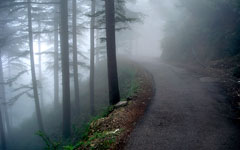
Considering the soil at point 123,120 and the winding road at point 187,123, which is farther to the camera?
the soil at point 123,120

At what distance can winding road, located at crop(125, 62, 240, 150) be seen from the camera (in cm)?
423

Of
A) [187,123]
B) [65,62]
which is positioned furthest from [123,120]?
[65,62]

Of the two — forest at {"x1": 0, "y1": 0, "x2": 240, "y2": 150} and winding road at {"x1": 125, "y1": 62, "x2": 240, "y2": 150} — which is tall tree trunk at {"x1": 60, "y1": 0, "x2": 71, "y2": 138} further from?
winding road at {"x1": 125, "y1": 62, "x2": 240, "y2": 150}

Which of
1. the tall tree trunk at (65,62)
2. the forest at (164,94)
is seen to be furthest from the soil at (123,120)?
the tall tree trunk at (65,62)

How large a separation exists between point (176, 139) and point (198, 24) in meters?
15.7

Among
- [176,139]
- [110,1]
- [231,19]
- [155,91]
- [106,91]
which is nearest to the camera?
[176,139]

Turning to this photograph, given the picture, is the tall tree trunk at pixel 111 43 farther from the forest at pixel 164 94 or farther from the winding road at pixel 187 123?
the winding road at pixel 187 123

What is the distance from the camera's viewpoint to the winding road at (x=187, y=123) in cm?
423

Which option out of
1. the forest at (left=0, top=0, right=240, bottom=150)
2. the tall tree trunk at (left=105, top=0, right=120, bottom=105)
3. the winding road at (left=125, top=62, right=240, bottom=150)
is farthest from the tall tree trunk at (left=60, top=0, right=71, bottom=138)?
the winding road at (left=125, top=62, right=240, bottom=150)

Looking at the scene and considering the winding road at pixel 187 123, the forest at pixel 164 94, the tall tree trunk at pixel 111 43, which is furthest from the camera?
the tall tree trunk at pixel 111 43

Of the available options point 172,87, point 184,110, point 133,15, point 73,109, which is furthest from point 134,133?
point 133,15

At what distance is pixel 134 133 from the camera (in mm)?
4902

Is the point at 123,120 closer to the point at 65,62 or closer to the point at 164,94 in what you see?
the point at 164,94

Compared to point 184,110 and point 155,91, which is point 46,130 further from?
point 184,110
